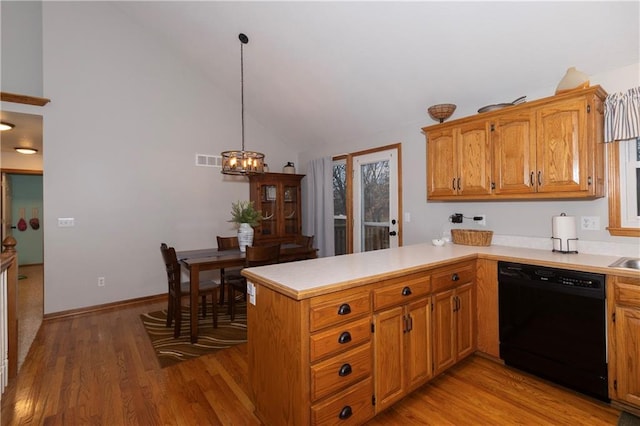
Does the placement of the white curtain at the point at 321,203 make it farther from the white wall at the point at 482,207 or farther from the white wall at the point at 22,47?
the white wall at the point at 22,47

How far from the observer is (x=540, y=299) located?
2.23 meters

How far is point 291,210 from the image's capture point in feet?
18.1

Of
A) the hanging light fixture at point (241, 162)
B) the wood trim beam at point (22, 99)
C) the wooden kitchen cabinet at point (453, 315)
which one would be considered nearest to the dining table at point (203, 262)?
the hanging light fixture at point (241, 162)

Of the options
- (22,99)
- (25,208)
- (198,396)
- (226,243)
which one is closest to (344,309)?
(198,396)

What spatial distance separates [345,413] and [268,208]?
3.95m

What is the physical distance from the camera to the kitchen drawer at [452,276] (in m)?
2.23

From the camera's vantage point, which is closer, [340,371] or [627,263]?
[340,371]

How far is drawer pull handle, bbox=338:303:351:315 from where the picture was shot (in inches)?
65.0

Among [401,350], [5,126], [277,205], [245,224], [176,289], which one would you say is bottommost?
[401,350]

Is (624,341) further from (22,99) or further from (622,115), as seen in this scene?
(22,99)

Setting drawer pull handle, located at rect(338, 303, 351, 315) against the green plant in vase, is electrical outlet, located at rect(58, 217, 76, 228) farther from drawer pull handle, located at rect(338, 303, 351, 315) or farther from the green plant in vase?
drawer pull handle, located at rect(338, 303, 351, 315)

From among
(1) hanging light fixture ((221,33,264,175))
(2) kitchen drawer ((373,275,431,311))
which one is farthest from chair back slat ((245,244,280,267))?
(2) kitchen drawer ((373,275,431,311))

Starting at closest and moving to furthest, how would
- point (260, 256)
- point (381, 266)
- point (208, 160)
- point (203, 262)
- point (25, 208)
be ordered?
point (381, 266) < point (203, 262) < point (260, 256) < point (208, 160) < point (25, 208)

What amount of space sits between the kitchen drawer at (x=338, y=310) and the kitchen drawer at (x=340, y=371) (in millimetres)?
194
